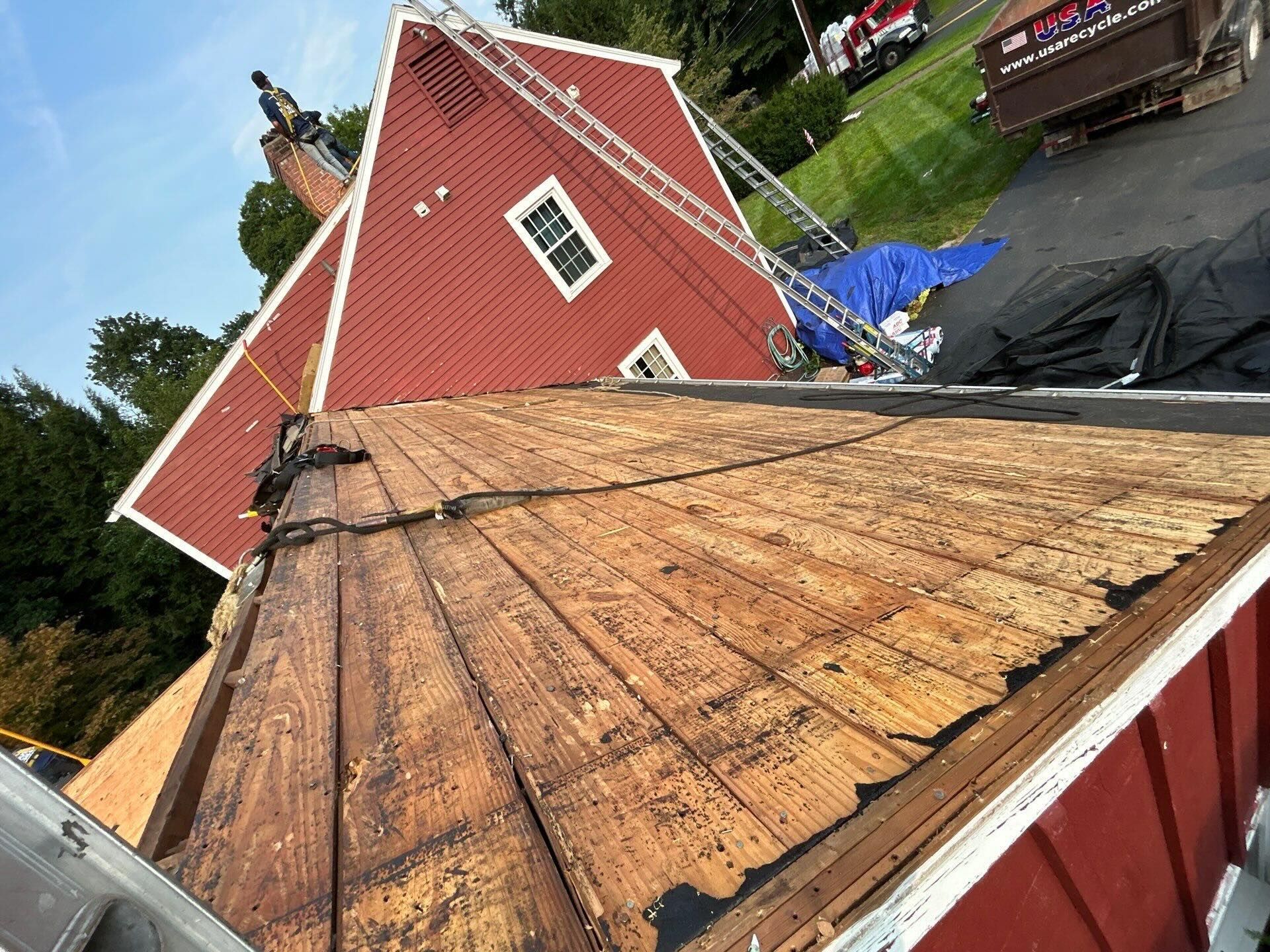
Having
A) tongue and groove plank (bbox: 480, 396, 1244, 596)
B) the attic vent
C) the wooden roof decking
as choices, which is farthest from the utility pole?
tongue and groove plank (bbox: 480, 396, 1244, 596)

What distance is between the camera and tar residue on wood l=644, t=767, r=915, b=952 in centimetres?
81

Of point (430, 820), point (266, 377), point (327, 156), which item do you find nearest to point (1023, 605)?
point (430, 820)

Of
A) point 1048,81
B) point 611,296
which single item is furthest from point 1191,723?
point 1048,81

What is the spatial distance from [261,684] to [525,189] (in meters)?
10.6

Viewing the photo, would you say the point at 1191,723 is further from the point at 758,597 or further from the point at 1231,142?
the point at 1231,142

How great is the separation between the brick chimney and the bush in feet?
47.5

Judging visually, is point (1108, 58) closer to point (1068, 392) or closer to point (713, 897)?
point (1068, 392)

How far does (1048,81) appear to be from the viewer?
35.2ft

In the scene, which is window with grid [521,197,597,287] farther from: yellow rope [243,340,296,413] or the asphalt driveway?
the asphalt driveway

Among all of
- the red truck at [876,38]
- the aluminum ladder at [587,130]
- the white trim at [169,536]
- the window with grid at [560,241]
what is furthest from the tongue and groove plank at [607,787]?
the red truck at [876,38]

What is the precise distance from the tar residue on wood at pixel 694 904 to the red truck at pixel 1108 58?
13.0m

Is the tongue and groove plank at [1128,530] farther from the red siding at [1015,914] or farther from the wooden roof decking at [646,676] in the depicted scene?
the red siding at [1015,914]

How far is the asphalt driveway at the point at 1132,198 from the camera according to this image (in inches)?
329

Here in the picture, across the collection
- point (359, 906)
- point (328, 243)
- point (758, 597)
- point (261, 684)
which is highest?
point (328, 243)
